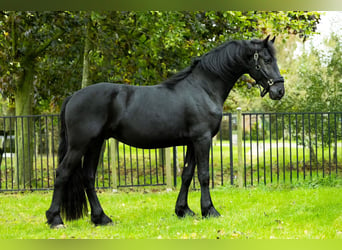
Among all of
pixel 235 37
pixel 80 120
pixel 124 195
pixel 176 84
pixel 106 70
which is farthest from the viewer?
pixel 106 70

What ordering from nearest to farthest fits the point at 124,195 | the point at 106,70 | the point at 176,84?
1. the point at 176,84
2. the point at 124,195
3. the point at 106,70

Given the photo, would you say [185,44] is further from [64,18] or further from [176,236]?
[176,236]

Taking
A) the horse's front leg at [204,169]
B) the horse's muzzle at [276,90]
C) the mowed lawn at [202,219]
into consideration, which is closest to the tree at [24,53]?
the mowed lawn at [202,219]

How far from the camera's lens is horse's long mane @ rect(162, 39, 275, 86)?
5398 mm

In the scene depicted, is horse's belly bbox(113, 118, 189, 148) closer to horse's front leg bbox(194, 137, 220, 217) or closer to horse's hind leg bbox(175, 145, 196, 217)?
horse's front leg bbox(194, 137, 220, 217)

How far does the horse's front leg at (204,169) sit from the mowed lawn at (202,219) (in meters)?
0.18

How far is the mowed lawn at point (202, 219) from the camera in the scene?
15.5 feet

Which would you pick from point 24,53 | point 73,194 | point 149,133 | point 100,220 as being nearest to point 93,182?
point 73,194

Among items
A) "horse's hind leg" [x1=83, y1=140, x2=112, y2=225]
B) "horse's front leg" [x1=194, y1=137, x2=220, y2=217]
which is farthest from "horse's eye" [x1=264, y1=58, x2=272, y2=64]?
"horse's hind leg" [x1=83, y1=140, x2=112, y2=225]

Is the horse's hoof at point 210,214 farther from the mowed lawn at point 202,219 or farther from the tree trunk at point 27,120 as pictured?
the tree trunk at point 27,120

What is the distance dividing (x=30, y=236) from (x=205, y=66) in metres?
3.25

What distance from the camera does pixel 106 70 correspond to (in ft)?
34.9

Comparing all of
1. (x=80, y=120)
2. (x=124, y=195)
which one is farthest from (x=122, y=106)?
(x=124, y=195)

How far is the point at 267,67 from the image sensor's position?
5320 millimetres
